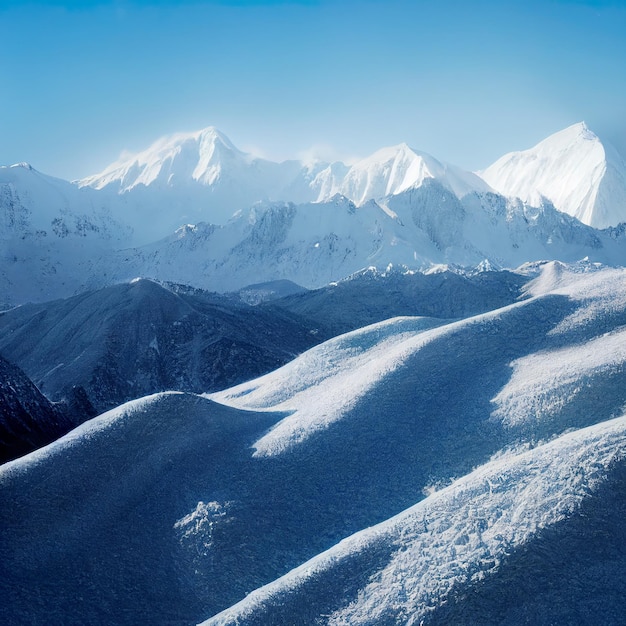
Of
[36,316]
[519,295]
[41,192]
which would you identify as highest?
[41,192]

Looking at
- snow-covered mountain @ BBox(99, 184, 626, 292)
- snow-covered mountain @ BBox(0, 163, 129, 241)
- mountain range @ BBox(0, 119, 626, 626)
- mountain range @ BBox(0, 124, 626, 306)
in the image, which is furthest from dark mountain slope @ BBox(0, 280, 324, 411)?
snow-covered mountain @ BBox(0, 163, 129, 241)

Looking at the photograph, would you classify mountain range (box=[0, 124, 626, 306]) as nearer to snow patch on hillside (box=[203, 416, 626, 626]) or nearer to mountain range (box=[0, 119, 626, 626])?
mountain range (box=[0, 119, 626, 626])

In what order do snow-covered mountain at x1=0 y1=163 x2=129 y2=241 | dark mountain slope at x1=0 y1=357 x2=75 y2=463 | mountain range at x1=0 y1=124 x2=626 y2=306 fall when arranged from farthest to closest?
snow-covered mountain at x1=0 y1=163 x2=129 y2=241, mountain range at x1=0 y1=124 x2=626 y2=306, dark mountain slope at x1=0 y1=357 x2=75 y2=463

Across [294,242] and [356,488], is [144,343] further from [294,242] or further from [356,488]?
[294,242]

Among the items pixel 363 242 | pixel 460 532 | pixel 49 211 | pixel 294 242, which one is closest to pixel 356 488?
pixel 460 532

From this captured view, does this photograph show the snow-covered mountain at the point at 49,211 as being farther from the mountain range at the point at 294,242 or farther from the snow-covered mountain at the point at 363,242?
the snow-covered mountain at the point at 363,242

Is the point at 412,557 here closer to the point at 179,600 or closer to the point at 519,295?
the point at 179,600

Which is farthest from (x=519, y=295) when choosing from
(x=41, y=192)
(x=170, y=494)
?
(x=41, y=192)

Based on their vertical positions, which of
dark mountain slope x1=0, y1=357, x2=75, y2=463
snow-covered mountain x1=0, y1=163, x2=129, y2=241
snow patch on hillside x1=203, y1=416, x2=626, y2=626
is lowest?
snow patch on hillside x1=203, y1=416, x2=626, y2=626
